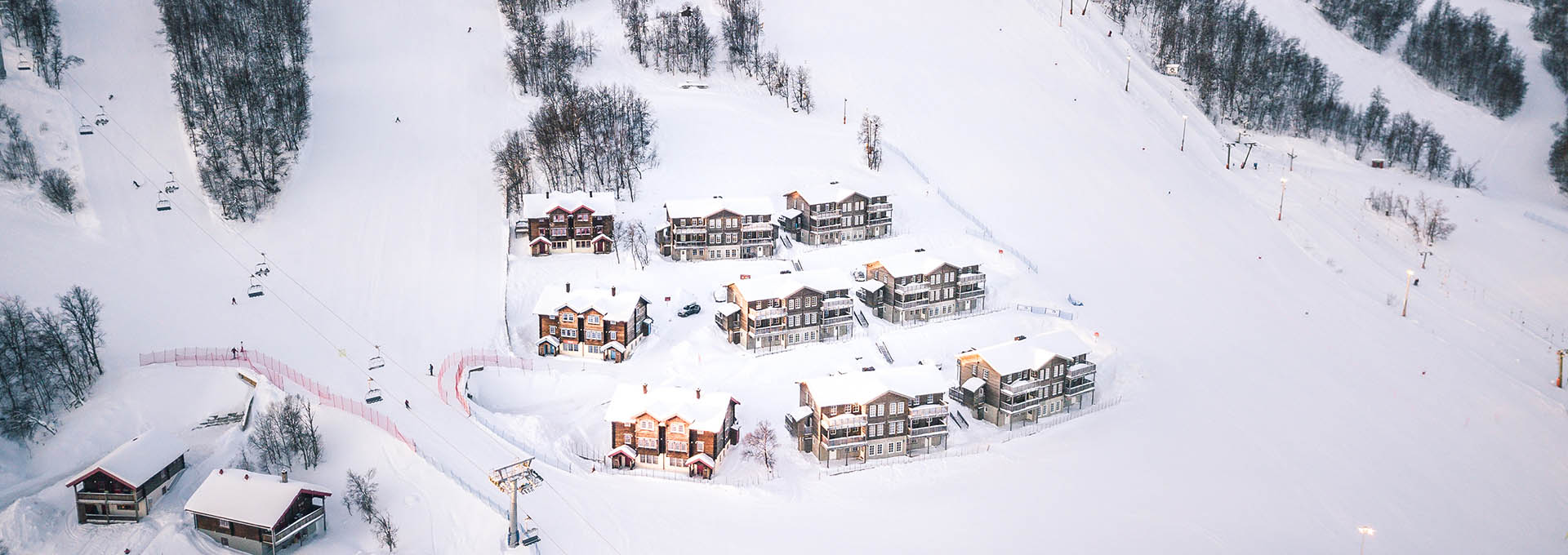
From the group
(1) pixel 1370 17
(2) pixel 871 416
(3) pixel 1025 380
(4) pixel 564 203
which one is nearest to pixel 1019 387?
(3) pixel 1025 380

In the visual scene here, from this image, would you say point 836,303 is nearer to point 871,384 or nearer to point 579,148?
point 871,384

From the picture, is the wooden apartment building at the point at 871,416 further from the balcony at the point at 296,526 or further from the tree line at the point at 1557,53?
the tree line at the point at 1557,53

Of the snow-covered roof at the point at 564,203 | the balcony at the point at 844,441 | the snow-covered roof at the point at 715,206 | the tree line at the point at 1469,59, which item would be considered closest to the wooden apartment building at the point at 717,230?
the snow-covered roof at the point at 715,206

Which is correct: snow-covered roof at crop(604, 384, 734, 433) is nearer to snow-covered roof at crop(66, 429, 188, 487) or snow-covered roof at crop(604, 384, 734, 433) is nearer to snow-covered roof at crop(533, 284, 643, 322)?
snow-covered roof at crop(533, 284, 643, 322)

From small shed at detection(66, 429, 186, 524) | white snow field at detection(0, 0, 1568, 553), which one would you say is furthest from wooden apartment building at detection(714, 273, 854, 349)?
small shed at detection(66, 429, 186, 524)

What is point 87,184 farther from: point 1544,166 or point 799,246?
point 1544,166

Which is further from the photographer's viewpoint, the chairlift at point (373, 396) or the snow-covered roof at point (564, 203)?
the snow-covered roof at point (564, 203)

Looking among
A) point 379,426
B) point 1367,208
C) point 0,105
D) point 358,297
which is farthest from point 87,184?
point 1367,208

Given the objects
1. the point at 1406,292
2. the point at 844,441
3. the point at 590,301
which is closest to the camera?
the point at 844,441
